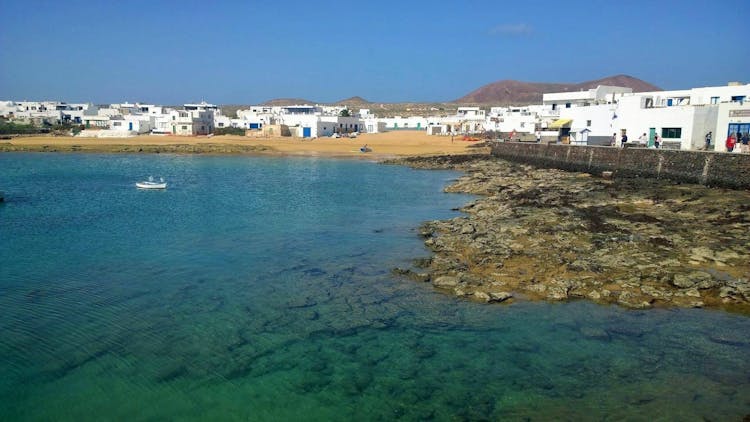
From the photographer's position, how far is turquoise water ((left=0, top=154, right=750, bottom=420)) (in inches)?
382

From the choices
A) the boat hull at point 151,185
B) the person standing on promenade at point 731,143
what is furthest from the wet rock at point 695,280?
the boat hull at point 151,185

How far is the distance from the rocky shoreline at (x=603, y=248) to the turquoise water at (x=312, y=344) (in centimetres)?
88

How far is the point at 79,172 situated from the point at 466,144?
48479mm

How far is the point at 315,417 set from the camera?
Answer: 944 centimetres

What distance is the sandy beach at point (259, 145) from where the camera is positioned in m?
74.8

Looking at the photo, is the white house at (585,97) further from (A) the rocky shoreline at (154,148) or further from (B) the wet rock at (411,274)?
(B) the wet rock at (411,274)

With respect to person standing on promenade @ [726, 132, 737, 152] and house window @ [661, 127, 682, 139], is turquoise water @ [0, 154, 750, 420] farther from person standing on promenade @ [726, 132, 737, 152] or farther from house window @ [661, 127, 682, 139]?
house window @ [661, 127, 682, 139]

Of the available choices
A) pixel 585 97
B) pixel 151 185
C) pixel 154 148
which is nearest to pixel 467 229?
pixel 151 185

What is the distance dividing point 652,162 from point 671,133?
709 cm

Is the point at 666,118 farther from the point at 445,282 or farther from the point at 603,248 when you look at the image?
the point at 445,282

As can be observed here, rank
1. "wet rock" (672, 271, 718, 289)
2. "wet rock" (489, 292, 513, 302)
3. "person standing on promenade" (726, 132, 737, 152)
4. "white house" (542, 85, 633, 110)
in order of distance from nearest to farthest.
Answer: "wet rock" (489, 292, 513, 302)
"wet rock" (672, 271, 718, 289)
"person standing on promenade" (726, 132, 737, 152)
"white house" (542, 85, 633, 110)

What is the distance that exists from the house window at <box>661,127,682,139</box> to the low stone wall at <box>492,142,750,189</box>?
184 inches

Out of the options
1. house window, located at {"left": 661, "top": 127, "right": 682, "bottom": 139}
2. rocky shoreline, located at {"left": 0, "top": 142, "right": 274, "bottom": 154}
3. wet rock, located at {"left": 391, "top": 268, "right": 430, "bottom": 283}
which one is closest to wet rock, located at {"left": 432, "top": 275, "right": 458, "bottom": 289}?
wet rock, located at {"left": 391, "top": 268, "right": 430, "bottom": 283}

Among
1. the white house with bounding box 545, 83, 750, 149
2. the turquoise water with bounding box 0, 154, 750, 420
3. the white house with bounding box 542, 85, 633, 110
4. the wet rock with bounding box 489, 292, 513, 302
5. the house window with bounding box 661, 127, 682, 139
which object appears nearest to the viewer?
the turquoise water with bounding box 0, 154, 750, 420
